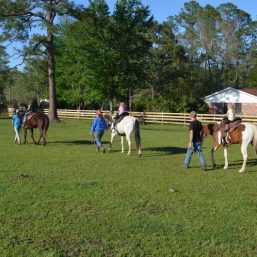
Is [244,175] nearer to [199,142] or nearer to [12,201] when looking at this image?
[199,142]

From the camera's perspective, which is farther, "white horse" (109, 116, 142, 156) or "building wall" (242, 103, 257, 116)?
"building wall" (242, 103, 257, 116)

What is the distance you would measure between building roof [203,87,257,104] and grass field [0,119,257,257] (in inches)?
1635

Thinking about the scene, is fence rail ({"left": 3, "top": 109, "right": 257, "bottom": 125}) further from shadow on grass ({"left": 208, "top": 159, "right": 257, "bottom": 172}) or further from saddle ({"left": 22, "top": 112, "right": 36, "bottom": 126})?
shadow on grass ({"left": 208, "top": 159, "right": 257, "bottom": 172})

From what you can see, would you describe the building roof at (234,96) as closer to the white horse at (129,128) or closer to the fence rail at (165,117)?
the fence rail at (165,117)

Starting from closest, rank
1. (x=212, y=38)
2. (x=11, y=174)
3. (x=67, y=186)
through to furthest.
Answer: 1. (x=67, y=186)
2. (x=11, y=174)
3. (x=212, y=38)

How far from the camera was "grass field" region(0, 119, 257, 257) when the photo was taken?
6.37 metres

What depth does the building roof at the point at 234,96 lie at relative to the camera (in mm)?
54531

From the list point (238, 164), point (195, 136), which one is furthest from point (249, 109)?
point (195, 136)

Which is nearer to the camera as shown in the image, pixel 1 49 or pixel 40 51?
pixel 40 51

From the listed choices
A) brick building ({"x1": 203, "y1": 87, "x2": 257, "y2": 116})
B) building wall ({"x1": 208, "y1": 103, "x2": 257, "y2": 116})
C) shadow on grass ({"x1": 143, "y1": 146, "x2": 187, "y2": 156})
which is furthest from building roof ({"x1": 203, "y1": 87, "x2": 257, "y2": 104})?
shadow on grass ({"x1": 143, "y1": 146, "x2": 187, "y2": 156})

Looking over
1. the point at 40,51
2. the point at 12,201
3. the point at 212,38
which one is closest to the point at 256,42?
the point at 212,38

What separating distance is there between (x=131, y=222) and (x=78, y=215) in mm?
970

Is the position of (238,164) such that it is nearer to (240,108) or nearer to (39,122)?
(39,122)

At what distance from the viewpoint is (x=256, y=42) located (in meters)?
78.5
